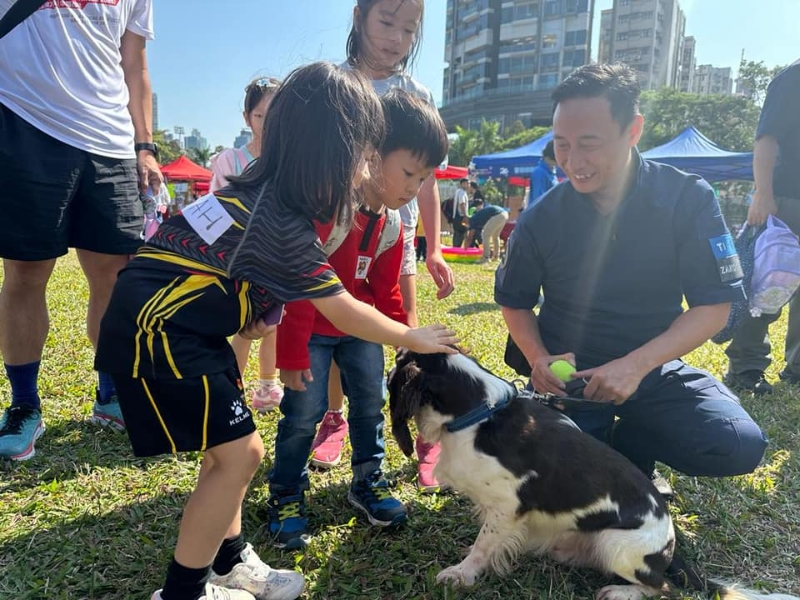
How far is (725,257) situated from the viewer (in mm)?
2279

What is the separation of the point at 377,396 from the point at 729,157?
479 inches

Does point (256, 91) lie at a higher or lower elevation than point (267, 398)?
higher

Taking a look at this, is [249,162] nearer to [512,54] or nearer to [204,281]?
[204,281]

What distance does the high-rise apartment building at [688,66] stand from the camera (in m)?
92.6

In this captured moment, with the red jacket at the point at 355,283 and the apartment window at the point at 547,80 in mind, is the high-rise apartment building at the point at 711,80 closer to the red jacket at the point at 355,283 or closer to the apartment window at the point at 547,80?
the apartment window at the point at 547,80

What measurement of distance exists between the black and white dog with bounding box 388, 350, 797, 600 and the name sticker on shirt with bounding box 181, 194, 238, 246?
2.79 ft

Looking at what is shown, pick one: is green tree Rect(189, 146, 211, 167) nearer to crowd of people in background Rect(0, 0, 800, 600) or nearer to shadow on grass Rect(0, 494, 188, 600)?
crowd of people in background Rect(0, 0, 800, 600)

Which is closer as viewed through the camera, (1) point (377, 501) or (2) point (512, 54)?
(1) point (377, 501)

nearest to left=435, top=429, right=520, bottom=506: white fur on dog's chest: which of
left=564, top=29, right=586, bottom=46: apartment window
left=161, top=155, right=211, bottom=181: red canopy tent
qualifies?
left=161, top=155, right=211, bottom=181: red canopy tent

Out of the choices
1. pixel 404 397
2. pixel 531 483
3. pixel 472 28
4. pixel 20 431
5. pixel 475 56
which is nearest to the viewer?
pixel 531 483

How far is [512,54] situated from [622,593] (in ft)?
308

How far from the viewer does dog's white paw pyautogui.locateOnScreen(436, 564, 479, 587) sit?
2002 millimetres

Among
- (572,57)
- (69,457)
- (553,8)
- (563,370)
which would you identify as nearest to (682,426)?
(563,370)

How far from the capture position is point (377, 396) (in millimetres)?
2451
